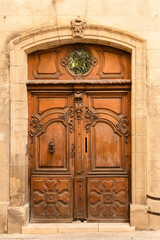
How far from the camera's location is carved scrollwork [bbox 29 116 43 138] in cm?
552

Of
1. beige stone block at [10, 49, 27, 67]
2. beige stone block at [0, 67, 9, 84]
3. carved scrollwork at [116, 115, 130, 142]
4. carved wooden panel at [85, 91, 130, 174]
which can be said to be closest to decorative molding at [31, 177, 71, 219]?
carved wooden panel at [85, 91, 130, 174]

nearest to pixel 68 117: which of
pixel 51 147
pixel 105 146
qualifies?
pixel 51 147

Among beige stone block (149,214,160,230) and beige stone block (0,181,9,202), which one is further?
beige stone block (0,181,9,202)

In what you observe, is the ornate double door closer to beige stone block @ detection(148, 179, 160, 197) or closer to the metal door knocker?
the metal door knocker

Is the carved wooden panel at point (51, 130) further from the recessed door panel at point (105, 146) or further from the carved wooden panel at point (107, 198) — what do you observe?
the carved wooden panel at point (107, 198)

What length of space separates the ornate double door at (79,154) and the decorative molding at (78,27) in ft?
3.24

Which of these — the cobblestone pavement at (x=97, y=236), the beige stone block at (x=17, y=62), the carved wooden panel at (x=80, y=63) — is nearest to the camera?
the cobblestone pavement at (x=97, y=236)

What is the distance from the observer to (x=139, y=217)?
515 centimetres

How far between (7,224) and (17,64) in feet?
9.63

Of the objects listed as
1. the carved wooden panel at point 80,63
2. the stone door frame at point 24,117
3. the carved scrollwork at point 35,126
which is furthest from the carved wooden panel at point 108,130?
the carved scrollwork at point 35,126

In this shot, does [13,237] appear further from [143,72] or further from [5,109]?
[143,72]

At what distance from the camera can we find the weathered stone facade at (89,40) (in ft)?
17.1

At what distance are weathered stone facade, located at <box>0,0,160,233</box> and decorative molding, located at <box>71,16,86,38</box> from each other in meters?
0.04

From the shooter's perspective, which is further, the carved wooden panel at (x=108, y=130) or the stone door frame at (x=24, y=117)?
the carved wooden panel at (x=108, y=130)
